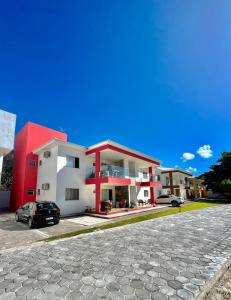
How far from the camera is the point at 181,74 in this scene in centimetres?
1216

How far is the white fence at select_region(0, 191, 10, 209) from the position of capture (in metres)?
21.4

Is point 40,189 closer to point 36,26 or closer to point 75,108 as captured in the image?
point 75,108

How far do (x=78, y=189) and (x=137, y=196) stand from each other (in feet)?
31.8

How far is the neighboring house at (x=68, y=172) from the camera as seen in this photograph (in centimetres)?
1536

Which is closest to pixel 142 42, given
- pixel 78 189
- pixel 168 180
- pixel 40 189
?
pixel 78 189

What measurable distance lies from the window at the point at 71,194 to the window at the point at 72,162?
223 cm

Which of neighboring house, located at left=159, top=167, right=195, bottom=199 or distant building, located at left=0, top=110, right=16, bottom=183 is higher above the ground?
distant building, located at left=0, top=110, right=16, bottom=183

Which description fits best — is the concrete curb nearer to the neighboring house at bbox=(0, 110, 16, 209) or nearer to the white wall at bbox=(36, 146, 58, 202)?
the white wall at bbox=(36, 146, 58, 202)

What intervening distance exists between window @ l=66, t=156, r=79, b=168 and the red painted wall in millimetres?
5103

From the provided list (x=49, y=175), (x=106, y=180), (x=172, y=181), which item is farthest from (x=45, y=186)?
(x=172, y=181)

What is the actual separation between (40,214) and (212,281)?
9296mm

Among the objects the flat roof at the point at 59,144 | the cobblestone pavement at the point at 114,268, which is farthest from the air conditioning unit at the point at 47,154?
the cobblestone pavement at the point at 114,268

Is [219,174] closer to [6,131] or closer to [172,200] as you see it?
[172,200]

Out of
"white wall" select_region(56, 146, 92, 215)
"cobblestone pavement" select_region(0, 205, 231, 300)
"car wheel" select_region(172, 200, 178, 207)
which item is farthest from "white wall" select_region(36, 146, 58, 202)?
"car wheel" select_region(172, 200, 178, 207)
